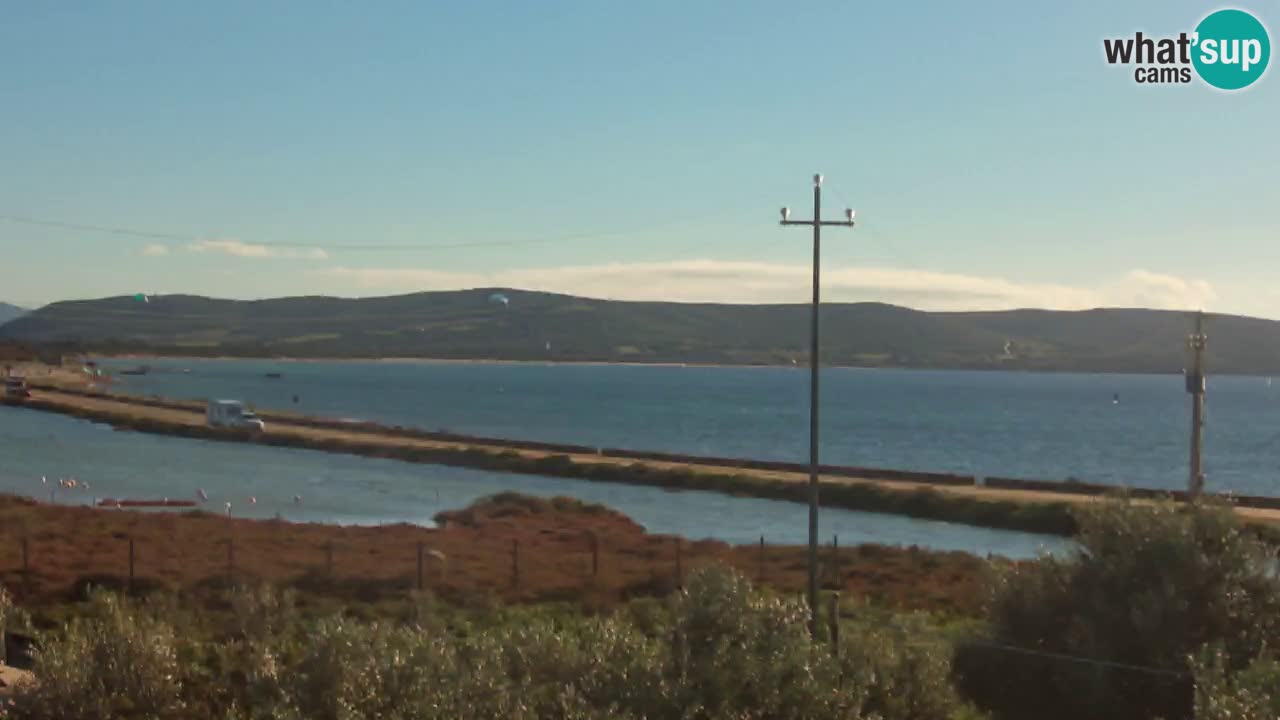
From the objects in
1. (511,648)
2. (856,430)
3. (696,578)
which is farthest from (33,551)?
(856,430)

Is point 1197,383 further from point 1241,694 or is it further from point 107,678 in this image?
point 107,678

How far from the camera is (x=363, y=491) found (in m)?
63.0

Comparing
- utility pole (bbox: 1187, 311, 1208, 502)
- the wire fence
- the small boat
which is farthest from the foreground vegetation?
the small boat

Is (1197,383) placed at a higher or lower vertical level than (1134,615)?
higher

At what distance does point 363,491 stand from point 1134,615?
53.0 metres

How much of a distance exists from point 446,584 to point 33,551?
12037mm

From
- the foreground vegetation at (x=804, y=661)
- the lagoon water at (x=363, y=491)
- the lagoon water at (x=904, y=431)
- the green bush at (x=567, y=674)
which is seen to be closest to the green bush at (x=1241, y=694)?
the foreground vegetation at (x=804, y=661)

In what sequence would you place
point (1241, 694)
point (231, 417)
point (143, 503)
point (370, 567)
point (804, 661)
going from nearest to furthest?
point (1241, 694)
point (804, 661)
point (370, 567)
point (143, 503)
point (231, 417)

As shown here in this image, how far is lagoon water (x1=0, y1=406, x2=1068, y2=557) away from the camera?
52.2m

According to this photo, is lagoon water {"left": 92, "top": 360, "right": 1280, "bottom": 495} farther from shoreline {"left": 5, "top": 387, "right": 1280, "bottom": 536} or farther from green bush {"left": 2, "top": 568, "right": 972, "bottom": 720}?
green bush {"left": 2, "top": 568, "right": 972, "bottom": 720}

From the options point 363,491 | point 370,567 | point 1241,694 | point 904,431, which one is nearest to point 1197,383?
point 370,567

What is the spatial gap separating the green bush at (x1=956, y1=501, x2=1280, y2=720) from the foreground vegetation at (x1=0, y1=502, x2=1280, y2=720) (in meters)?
0.02

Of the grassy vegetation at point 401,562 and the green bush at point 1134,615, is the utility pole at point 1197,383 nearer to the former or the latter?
the grassy vegetation at point 401,562

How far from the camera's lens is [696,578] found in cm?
1173
